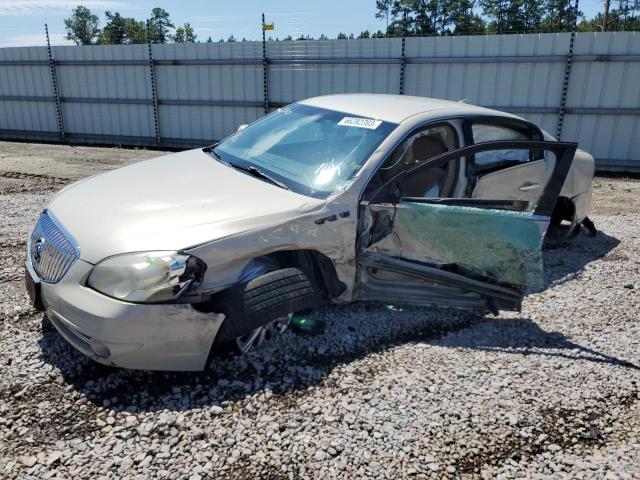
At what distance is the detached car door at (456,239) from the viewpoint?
343cm

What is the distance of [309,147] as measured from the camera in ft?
12.5

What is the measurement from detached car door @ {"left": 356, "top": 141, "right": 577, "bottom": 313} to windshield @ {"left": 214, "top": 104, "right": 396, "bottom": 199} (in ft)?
1.03

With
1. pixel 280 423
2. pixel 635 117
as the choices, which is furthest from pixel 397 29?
pixel 280 423

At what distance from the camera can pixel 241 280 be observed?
2938 millimetres

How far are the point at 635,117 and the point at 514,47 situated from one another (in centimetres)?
279

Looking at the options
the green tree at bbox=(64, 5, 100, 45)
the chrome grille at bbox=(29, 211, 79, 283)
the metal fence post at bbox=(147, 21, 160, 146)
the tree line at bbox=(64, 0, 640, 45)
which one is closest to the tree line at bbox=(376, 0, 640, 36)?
the tree line at bbox=(64, 0, 640, 45)

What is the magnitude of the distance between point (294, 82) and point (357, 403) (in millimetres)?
10753

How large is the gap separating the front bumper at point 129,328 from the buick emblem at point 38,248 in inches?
13.2

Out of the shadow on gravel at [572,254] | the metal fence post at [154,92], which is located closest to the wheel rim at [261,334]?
the shadow on gravel at [572,254]

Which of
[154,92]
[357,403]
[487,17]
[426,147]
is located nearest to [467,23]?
[487,17]

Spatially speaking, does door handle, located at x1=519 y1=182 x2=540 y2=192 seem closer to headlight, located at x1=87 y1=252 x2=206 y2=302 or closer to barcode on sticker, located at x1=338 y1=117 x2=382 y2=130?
barcode on sticker, located at x1=338 y1=117 x2=382 y2=130

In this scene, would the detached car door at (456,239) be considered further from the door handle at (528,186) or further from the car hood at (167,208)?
the door handle at (528,186)

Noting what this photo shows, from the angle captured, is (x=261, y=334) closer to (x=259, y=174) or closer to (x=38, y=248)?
(x=259, y=174)

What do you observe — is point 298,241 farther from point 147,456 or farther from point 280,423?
point 147,456
